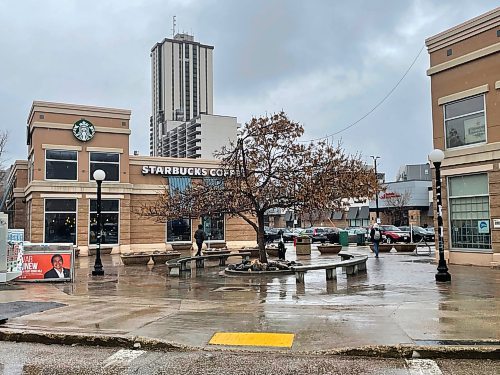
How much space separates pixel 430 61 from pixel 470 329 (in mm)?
16425

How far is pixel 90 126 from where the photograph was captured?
3441 cm

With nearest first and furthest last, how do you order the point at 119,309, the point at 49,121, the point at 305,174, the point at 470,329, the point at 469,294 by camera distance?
the point at 470,329 < the point at 119,309 < the point at 469,294 < the point at 305,174 < the point at 49,121

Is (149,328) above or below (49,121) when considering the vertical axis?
below

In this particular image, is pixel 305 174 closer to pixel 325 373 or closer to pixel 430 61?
pixel 430 61

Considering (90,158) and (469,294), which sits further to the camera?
(90,158)

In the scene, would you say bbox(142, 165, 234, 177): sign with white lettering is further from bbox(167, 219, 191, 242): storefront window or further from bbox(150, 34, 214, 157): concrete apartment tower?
bbox(150, 34, 214, 157): concrete apartment tower

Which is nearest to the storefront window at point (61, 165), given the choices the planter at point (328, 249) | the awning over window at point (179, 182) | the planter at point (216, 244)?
the awning over window at point (179, 182)

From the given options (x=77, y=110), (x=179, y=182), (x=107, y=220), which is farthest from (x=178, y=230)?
(x=77, y=110)

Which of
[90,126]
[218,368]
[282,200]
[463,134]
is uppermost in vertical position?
[90,126]

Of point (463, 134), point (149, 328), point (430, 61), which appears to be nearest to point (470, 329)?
point (149, 328)

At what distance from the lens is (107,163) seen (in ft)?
115

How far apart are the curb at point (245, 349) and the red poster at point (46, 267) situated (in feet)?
27.8

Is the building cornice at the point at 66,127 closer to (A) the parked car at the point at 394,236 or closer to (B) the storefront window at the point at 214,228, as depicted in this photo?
(B) the storefront window at the point at 214,228

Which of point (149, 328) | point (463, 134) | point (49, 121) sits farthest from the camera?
point (49, 121)
